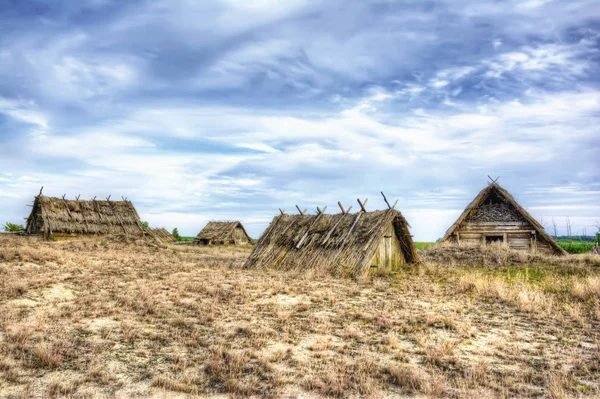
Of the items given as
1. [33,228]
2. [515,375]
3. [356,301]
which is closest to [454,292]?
[356,301]

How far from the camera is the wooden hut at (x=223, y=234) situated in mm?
44156

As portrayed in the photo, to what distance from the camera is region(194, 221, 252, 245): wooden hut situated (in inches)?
1738

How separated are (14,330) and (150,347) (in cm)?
248

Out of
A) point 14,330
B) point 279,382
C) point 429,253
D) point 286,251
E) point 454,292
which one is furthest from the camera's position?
point 429,253

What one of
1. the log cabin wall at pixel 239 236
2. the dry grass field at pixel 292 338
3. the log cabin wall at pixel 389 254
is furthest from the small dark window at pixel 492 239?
the log cabin wall at pixel 239 236

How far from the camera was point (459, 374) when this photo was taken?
561 cm

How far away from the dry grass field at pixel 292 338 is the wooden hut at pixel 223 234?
101ft

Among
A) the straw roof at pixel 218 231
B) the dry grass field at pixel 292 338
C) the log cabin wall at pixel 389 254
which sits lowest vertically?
the dry grass field at pixel 292 338

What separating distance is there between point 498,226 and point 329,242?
41.6 feet

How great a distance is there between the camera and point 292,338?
718 cm

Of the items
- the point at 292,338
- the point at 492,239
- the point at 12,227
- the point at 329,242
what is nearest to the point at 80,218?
the point at 12,227

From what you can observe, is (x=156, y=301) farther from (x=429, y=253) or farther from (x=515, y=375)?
(x=429, y=253)

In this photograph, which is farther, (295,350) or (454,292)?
(454,292)

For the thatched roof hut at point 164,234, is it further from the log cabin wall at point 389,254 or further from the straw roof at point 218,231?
the log cabin wall at point 389,254
